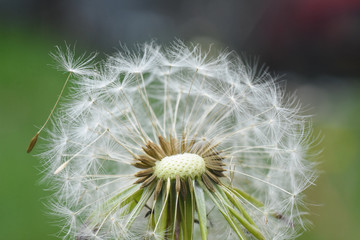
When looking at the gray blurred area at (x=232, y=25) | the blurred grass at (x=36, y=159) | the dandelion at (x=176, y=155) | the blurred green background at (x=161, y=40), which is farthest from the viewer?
the gray blurred area at (x=232, y=25)

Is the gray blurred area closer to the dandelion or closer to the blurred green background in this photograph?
the blurred green background

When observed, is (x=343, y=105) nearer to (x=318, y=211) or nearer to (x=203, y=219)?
(x=318, y=211)

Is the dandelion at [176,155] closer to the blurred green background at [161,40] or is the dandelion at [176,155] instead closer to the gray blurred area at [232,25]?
the blurred green background at [161,40]

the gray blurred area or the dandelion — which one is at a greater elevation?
the gray blurred area

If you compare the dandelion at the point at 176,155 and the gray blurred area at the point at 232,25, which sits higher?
the gray blurred area at the point at 232,25

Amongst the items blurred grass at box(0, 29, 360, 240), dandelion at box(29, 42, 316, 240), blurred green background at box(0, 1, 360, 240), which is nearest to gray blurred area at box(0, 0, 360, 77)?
blurred green background at box(0, 1, 360, 240)


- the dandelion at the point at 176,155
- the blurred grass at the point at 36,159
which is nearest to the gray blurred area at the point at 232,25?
the blurred grass at the point at 36,159
